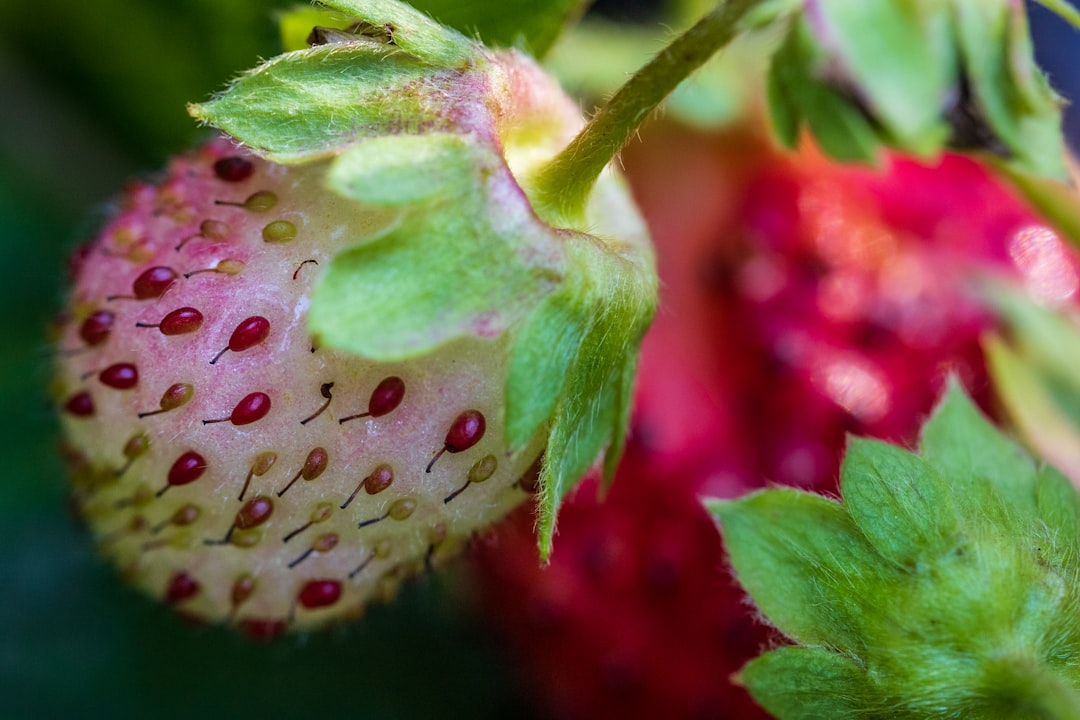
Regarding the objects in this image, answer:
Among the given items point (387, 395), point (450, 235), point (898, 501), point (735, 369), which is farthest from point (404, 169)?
point (735, 369)

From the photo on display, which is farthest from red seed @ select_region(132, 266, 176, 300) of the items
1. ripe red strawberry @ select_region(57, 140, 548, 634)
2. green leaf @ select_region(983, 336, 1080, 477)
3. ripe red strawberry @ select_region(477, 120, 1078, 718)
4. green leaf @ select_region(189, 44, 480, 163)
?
green leaf @ select_region(983, 336, 1080, 477)

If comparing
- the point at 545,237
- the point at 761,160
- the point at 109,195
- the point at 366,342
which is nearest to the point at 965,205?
the point at 761,160

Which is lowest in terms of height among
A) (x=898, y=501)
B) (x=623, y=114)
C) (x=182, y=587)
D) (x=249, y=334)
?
(x=182, y=587)

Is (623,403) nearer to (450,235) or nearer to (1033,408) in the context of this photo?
→ (450,235)

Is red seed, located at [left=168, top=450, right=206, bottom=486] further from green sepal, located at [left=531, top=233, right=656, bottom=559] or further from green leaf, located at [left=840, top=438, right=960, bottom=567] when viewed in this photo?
green leaf, located at [left=840, top=438, right=960, bottom=567]

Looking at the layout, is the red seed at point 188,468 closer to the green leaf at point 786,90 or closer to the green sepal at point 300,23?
the green sepal at point 300,23

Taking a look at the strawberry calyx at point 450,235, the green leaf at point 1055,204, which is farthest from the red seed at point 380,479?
the green leaf at point 1055,204
